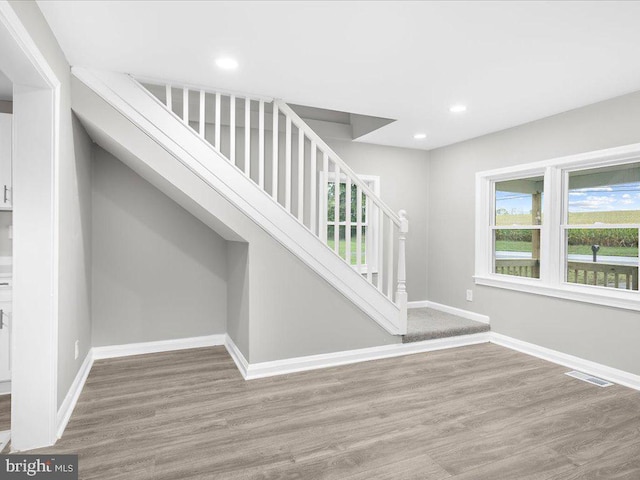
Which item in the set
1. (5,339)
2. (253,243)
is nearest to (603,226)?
(253,243)

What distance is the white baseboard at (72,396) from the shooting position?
230 cm

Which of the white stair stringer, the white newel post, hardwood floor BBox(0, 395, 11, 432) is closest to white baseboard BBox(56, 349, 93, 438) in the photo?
hardwood floor BBox(0, 395, 11, 432)

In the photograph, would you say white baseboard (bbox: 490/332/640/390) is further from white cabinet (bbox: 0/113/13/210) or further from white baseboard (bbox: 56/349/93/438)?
white cabinet (bbox: 0/113/13/210)

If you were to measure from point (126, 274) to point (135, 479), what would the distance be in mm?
2207

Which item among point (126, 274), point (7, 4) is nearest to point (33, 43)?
point (7, 4)

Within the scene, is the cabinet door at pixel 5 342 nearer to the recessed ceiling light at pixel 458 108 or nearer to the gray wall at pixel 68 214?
the gray wall at pixel 68 214

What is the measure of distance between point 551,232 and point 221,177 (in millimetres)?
3160

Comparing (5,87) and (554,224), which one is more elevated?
(5,87)

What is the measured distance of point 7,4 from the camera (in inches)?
59.6

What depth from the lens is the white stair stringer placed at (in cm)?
277

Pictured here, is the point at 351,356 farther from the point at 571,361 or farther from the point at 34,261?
the point at 34,261

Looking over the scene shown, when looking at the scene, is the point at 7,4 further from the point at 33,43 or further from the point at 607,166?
the point at 607,166

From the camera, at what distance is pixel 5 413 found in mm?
2508

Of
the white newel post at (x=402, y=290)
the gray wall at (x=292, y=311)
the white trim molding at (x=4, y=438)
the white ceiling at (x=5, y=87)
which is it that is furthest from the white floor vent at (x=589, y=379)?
the white ceiling at (x=5, y=87)
